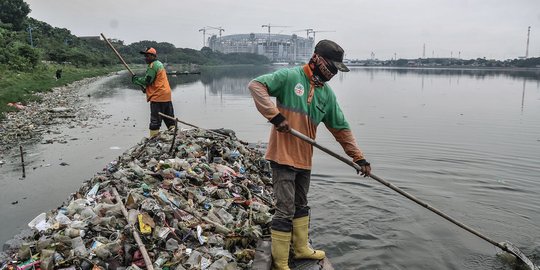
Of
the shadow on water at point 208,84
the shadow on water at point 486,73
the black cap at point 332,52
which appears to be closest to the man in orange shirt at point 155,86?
the black cap at point 332,52

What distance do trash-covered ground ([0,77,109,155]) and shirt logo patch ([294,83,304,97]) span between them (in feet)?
31.7

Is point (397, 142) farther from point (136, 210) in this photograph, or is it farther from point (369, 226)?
point (136, 210)

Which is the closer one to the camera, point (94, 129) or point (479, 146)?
point (479, 146)

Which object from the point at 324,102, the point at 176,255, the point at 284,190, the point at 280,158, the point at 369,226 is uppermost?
the point at 324,102

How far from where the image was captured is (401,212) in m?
7.34

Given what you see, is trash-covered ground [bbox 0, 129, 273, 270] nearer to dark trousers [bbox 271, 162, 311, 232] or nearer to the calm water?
dark trousers [bbox 271, 162, 311, 232]

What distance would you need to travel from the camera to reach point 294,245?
4406 millimetres

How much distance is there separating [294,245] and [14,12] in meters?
55.6

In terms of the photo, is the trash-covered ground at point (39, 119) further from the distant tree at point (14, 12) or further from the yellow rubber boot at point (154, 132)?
the distant tree at point (14, 12)

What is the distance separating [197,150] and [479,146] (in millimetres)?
9708

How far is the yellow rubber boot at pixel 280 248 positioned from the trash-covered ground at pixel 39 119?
9.39 meters

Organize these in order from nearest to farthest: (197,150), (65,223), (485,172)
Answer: (65,223), (197,150), (485,172)

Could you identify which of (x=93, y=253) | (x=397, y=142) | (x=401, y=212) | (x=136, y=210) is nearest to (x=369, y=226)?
(x=401, y=212)

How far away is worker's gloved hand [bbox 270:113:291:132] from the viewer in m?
3.68
